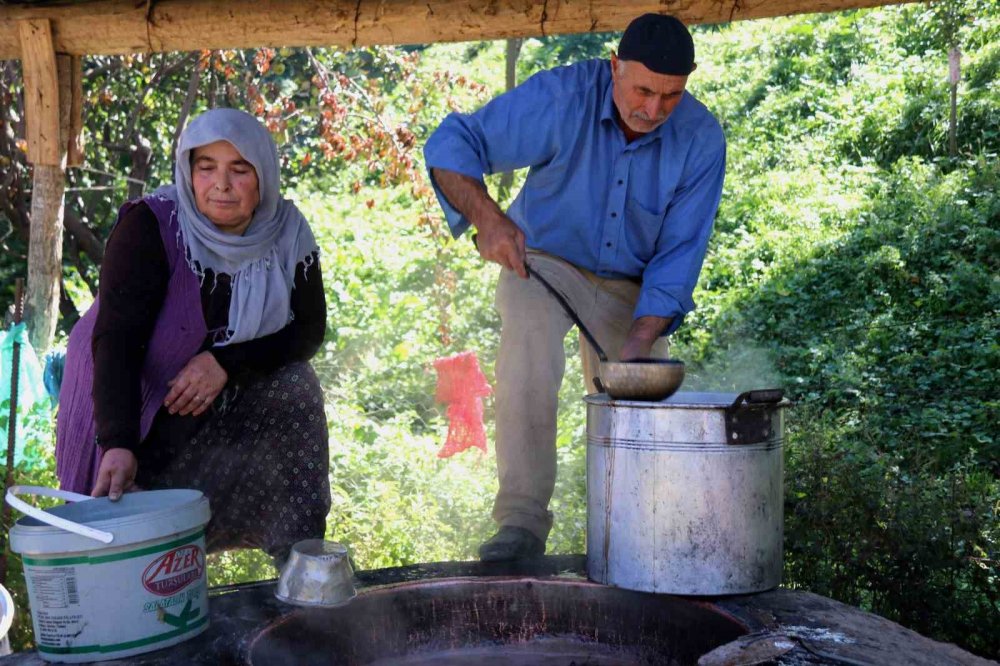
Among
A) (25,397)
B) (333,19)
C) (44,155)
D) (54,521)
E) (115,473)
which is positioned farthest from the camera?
(25,397)

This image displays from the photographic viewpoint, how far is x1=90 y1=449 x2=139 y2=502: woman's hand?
301 cm

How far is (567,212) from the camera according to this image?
12.3 ft

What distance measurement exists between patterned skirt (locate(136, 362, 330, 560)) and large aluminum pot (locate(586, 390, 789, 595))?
3.73ft

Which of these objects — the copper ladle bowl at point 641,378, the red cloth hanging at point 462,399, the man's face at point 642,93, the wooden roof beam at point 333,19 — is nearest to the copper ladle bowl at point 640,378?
the copper ladle bowl at point 641,378

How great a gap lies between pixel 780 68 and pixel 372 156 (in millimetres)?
6961

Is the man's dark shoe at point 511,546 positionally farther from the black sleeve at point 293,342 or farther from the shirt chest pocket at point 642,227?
Result: the shirt chest pocket at point 642,227

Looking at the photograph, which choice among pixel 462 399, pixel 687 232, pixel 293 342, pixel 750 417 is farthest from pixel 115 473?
pixel 462 399

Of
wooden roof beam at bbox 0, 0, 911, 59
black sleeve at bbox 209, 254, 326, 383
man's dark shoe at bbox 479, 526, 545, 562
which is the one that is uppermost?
wooden roof beam at bbox 0, 0, 911, 59

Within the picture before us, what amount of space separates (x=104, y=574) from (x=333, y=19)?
2.97 meters

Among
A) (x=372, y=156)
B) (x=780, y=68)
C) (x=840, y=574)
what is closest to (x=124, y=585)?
(x=840, y=574)

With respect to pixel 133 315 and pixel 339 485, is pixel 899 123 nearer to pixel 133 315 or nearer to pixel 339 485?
pixel 339 485

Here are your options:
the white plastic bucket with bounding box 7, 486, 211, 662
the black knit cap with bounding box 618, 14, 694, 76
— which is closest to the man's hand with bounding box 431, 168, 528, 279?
the black knit cap with bounding box 618, 14, 694, 76

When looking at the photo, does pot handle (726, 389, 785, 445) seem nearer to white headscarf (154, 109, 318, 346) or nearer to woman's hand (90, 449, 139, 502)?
white headscarf (154, 109, 318, 346)

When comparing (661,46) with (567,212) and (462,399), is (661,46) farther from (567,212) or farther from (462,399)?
(462,399)
